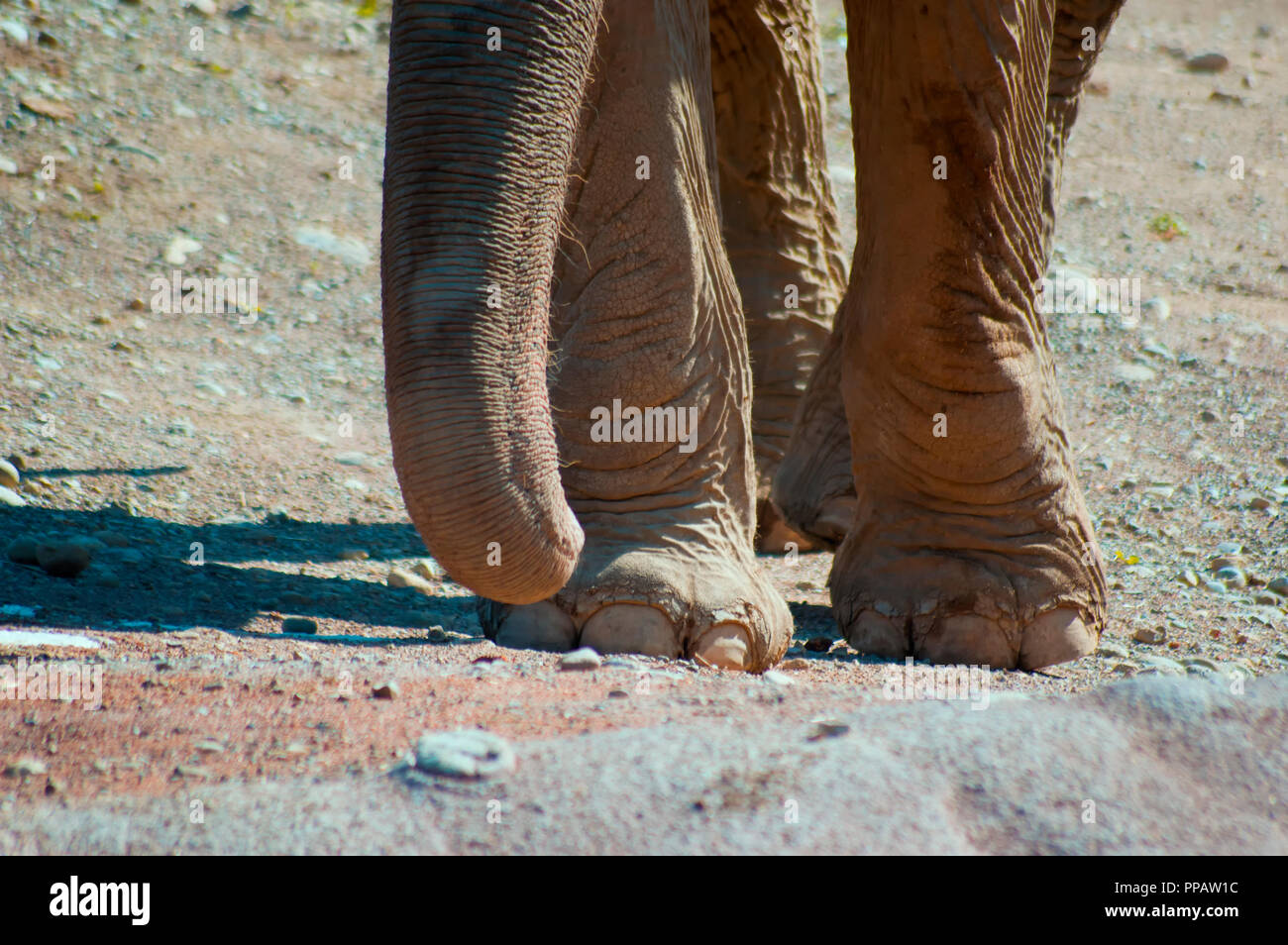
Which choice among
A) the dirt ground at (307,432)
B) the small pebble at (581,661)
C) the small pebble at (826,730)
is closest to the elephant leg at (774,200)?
the dirt ground at (307,432)

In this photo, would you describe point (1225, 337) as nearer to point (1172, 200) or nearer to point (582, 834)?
point (1172, 200)

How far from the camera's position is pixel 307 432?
4344 millimetres

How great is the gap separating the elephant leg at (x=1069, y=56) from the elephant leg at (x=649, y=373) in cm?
114

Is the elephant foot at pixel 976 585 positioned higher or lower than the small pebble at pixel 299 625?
higher

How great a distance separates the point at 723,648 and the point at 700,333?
A: 55 centimetres

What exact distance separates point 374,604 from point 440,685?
1153 mm

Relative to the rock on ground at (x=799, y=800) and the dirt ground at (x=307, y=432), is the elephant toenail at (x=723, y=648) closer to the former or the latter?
the dirt ground at (x=307, y=432)

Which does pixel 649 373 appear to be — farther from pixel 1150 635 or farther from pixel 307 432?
pixel 307 432

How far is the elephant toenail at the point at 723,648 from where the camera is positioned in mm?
2643

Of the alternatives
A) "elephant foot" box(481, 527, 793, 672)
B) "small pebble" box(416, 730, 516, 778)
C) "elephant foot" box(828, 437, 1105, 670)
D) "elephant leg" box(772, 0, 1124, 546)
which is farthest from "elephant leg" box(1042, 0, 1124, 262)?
"small pebble" box(416, 730, 516, 778)

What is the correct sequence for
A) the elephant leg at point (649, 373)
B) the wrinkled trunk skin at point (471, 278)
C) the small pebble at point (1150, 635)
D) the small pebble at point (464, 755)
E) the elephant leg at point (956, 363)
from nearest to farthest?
the small pebble at point (464, 755), the wrinkled trunk skin at point (471, 278), the elephant leg at point (649, 373), the elephant leg at point (956, 363), the small pebble at point (1150, 635)

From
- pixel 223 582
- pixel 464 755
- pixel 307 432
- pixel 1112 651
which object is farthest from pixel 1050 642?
pixel 307 432

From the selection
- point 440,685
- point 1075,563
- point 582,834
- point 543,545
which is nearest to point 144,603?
point 440,685

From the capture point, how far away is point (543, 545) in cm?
201
